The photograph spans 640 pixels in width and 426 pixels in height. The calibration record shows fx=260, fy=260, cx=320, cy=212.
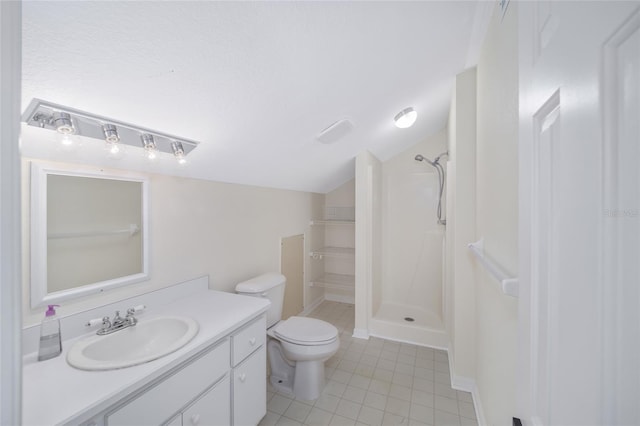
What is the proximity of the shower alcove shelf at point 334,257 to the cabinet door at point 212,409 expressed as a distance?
211 centimetres

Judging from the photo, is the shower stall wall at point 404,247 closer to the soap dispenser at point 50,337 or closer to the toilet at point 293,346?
the toilet at point 293,346

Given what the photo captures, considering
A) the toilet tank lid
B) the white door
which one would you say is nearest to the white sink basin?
the toilet tank lid

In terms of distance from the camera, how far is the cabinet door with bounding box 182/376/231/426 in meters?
1.10

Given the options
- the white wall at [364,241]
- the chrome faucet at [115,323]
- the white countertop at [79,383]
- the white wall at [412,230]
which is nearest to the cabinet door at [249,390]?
the white countertop at [79,383]

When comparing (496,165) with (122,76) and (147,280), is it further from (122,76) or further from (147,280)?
(147,280)

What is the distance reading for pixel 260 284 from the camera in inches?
76.2

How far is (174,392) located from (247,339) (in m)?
0.45

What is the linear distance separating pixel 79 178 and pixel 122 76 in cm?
63

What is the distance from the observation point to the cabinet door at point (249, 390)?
136cm

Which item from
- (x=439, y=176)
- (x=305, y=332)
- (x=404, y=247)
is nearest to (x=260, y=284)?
(x=305, y=332)

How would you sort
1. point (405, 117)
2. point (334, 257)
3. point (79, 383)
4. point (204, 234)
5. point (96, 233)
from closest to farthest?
point (79, 383), point (96, 233), point (204, 234), point (405, 117), point (334, 257)

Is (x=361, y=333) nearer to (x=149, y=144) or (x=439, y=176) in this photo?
(x=439, y=176)

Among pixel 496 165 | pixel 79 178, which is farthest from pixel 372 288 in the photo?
pixel 79 178

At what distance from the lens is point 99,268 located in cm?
129
